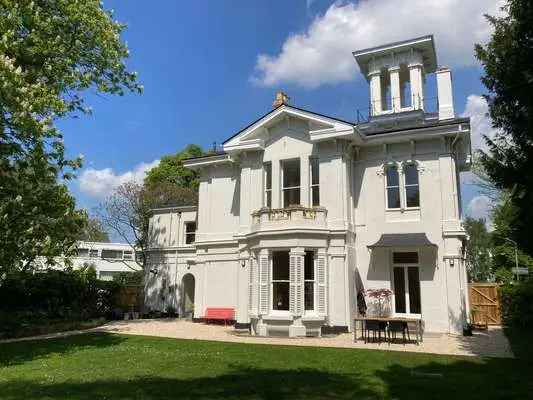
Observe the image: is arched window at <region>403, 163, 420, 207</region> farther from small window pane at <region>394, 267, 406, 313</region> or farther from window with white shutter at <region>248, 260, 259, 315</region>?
window with white shutter at <region>248, 260, 259, 315</region>

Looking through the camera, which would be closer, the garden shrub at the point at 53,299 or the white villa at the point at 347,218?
the white villa at the point at 347,218

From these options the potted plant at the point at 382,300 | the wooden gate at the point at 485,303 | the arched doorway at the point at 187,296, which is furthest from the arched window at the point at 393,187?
the arched doorway at the point at 187,296

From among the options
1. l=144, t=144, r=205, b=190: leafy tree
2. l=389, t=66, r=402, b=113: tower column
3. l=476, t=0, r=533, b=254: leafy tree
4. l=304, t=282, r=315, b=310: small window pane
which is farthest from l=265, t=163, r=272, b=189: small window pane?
l=144, t=144, r=205, b=190: leafy tree

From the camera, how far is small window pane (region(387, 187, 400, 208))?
63.8ft

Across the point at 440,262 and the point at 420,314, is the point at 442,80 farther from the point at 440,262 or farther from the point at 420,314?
the point at 420,314

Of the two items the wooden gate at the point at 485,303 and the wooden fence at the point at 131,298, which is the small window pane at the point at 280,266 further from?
the wooden fence at the point at 131,298

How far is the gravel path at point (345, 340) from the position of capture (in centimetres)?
1371

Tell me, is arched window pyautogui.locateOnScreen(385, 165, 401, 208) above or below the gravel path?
above

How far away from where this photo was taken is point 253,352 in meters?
13.2

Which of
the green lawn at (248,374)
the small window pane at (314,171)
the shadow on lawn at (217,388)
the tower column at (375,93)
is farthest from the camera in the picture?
the tower column at (375,93)

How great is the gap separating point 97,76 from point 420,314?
15.7 meters

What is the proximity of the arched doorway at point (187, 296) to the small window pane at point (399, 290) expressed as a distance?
13.5 meters

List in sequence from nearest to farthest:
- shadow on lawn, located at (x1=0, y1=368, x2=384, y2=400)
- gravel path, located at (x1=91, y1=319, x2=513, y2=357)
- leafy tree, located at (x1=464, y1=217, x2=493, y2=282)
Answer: shadow on lawn, located at (x1=0, y1=368, x2=384, y2=400) < gravel path, located at (x1=91, y1=319, x2=513, y2=357) < leafy tree, located at (x1=464, y1=217, x2=493, y2=282)

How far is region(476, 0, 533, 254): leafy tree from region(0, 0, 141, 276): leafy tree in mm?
11929
